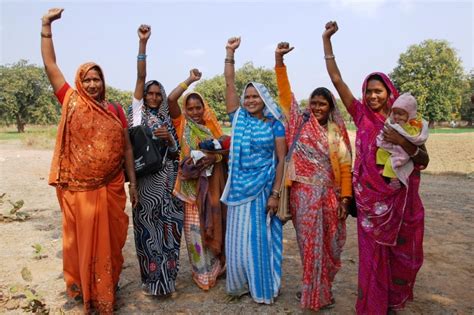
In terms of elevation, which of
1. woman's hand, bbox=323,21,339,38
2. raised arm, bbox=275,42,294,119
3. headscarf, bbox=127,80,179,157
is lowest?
headscarf, bbox=127,80,179,157

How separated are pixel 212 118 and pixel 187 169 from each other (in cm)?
64

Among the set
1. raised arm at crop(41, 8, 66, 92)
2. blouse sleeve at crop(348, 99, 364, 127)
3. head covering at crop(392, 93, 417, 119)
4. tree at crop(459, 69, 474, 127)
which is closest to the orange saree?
raised arm at crop(41, 8, 66, 92)

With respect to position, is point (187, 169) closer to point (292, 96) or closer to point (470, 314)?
point (292, 96)

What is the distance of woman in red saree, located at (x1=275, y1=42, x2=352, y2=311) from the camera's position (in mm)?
3256

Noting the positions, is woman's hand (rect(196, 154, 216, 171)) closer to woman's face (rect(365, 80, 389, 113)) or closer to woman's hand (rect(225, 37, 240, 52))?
woman's hand (rect(225, 37, 240, 52))

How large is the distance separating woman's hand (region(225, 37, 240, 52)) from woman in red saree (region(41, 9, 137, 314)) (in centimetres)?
130

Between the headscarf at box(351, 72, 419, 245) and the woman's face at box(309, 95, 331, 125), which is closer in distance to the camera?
the headscarf at box(351, 72, 419, 245)

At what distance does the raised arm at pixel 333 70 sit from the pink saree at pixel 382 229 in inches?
6.4

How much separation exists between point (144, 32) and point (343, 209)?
8.01 ft

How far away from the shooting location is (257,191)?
135 inches

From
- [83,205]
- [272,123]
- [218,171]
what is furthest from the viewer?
[218,171]

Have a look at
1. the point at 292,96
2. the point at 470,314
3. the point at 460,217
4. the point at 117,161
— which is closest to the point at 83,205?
the point at 117,161

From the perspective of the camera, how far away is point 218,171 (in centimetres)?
389

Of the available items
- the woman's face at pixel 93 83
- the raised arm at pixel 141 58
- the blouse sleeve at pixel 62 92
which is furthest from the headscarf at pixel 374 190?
the blouse sleeve at pixel 62 92
